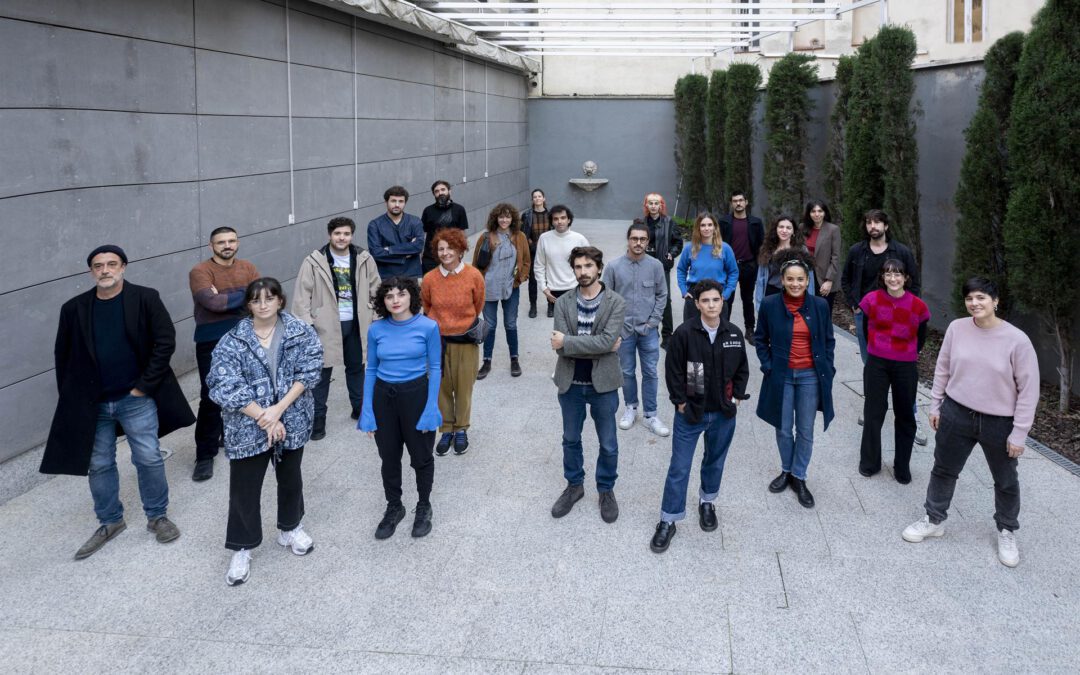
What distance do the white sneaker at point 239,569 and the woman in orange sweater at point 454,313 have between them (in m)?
1.73

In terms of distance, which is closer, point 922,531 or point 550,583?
point 550,583

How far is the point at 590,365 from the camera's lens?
15.8 feet

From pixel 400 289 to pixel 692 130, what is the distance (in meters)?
15.7

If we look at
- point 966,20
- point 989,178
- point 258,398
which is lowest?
point 258,398

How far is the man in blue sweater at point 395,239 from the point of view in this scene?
7203 millimetres

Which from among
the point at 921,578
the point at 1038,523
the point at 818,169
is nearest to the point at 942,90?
the point at 818,169

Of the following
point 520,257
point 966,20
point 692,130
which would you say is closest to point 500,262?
point 520,257

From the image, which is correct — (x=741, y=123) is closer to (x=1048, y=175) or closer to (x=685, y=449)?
(x=1048, y=175)

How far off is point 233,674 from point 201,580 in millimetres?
880

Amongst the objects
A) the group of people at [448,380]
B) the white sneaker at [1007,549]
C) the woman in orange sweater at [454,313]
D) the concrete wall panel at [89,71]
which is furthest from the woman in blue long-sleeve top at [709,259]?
the concrete wall panel at [89,71]

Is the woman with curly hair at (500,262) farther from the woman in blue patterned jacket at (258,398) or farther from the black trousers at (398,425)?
the woman in blue patterned jacket at (258,398)

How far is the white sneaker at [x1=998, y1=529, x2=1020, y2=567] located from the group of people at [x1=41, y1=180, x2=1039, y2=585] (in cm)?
1

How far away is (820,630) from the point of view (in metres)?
3.81

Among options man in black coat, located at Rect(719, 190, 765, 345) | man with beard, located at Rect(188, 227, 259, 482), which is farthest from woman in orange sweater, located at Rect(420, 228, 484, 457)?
man in black coat, located at Rect(719, 190, 765, 345)
